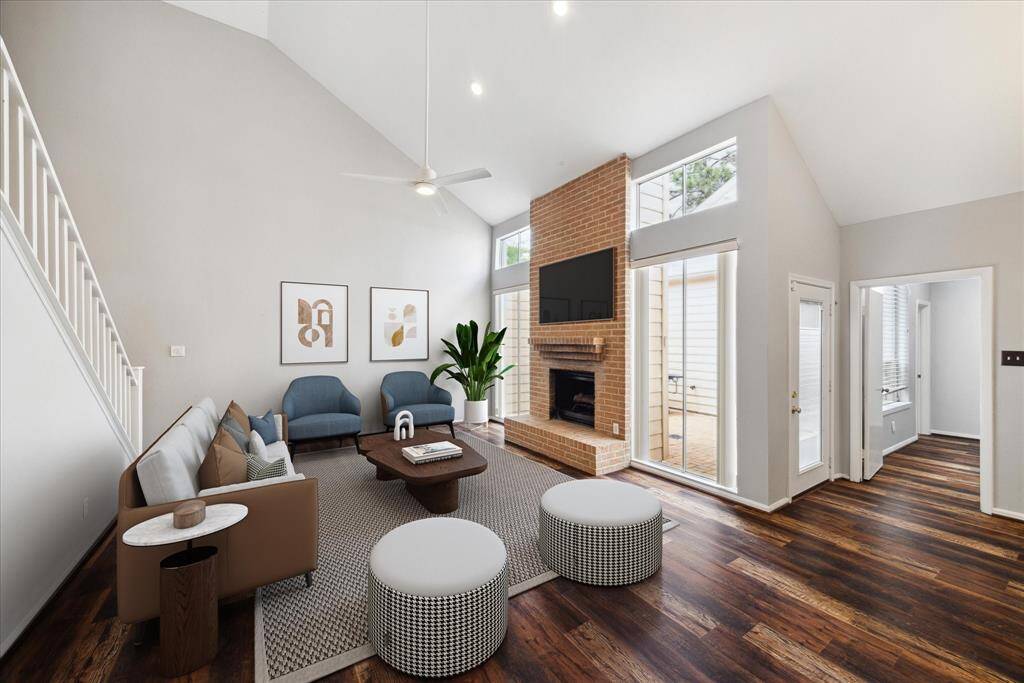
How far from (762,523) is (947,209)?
9.84ft

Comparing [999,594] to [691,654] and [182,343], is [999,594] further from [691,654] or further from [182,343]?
[182,343]

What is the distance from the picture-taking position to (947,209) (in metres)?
3.38

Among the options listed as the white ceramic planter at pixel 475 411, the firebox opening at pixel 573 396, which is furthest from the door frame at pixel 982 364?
the white ceramic planter at pixel 475 411

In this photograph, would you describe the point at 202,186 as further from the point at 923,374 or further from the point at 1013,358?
the point at 923,374

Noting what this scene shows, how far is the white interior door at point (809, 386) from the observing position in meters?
3.47

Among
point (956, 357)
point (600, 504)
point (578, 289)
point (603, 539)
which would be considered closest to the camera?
point (603, 539)

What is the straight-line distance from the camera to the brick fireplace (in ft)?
14.1

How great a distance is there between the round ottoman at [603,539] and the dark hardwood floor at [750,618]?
0.08 metres

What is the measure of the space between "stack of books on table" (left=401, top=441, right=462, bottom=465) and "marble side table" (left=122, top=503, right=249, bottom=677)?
5.12 ft

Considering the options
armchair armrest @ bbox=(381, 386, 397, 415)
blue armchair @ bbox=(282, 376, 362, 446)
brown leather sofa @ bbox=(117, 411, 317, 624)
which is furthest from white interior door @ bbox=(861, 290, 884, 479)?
blue armchair @ bbox=(282, 376, 362, 446)

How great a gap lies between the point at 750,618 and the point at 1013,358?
3025 millimetres

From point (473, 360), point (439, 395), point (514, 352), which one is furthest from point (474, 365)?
point (514, 352)

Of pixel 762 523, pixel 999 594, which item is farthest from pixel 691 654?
pixel 999 594

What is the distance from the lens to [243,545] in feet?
6.44
